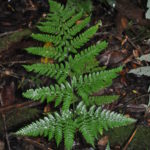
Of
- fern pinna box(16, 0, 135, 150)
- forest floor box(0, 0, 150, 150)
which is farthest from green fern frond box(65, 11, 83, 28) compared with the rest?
forest floor box(0, 0, 150, 150)

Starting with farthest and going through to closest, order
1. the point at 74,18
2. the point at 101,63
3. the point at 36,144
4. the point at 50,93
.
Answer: the point at 101,63
the point at 36,144
the point at 74,18
the point at 50,93

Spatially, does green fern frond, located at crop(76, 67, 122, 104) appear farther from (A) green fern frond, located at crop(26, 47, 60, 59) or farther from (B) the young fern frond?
(A) green fern frond, located at crop(26, 47, 60, 59)

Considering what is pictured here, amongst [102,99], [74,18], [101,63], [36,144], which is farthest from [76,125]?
[101,63]

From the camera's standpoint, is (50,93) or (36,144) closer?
(50,93)

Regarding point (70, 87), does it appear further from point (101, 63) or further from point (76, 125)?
point (101, 63)

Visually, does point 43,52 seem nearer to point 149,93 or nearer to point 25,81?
point 25,81

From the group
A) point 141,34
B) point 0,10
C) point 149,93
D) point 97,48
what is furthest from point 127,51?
point 0,10
